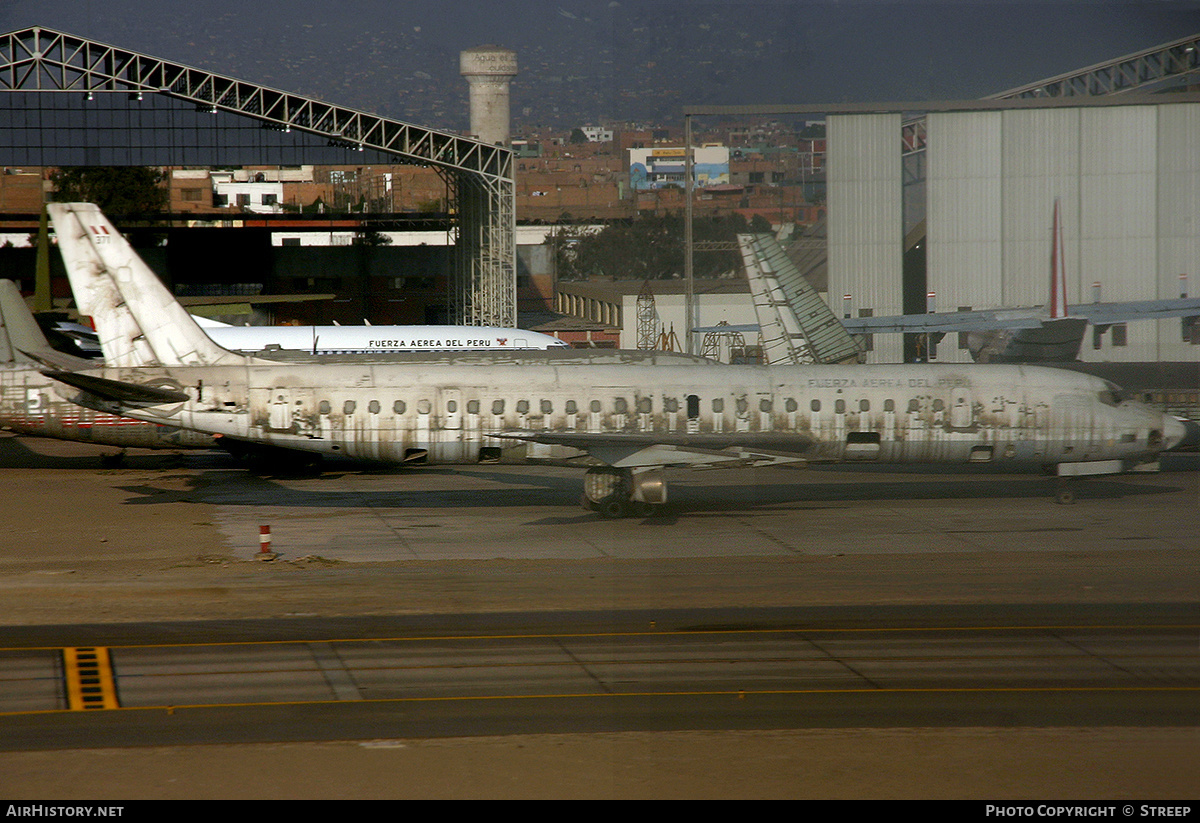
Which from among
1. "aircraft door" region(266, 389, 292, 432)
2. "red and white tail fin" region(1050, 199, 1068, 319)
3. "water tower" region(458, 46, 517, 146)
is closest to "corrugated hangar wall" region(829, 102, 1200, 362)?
"red and white tail fin" region(1050, 199, 1068, 319)

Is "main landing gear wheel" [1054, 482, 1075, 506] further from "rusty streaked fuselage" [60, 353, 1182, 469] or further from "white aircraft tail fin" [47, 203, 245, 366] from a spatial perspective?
"white aircraft tail fin" [47, 203, 245, 366]

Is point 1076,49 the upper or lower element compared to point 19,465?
upper

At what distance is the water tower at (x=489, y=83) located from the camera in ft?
550

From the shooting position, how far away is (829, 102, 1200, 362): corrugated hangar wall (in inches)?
1619

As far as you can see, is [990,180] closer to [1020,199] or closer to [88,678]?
[1020,199]

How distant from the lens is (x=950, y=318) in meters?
44.1

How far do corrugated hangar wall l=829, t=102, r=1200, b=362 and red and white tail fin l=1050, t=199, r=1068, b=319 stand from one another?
39 centimetres

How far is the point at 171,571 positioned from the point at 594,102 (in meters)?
35.9

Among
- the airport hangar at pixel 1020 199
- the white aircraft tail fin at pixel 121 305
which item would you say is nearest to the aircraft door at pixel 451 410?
the white aircraft tail fin at pixel 121 305

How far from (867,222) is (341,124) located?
122 ft

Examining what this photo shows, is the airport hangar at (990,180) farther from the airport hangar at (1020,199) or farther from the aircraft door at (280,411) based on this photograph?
the aircraft door at (280,411)

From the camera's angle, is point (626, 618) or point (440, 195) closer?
point (626, 618)
